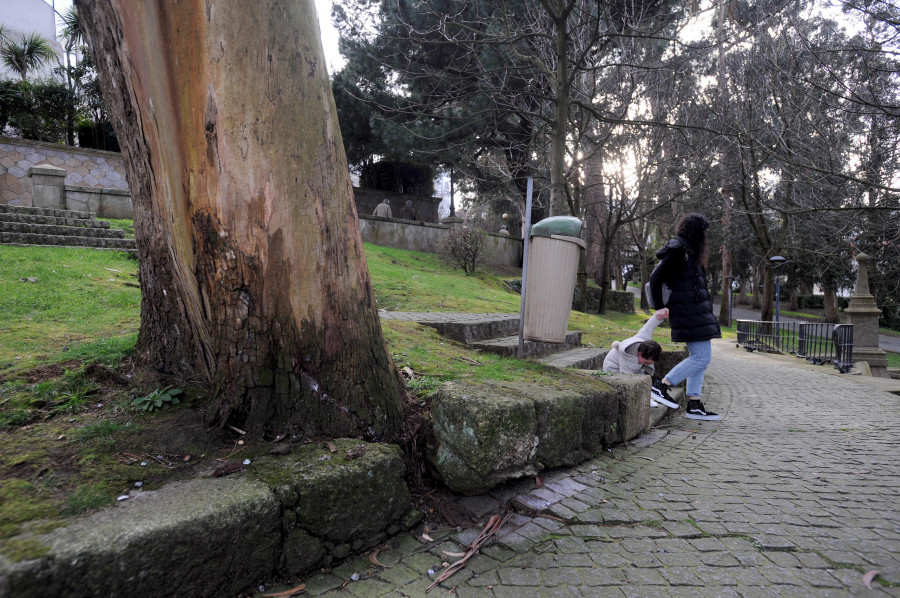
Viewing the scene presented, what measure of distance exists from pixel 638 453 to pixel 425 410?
1862 millimetres

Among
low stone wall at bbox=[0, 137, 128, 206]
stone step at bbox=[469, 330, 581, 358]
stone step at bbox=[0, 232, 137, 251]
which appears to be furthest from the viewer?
low stone wall at bbox=[0, 137, 128, 206]

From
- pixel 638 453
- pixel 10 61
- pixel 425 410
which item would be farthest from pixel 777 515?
pixel 10 61

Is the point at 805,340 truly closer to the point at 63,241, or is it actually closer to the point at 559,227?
the point at 559,227

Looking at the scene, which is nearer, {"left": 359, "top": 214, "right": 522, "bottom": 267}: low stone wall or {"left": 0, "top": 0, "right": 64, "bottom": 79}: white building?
{"left": 359, "top": 214, "right": 522, "bottom": 267}: low stone wall

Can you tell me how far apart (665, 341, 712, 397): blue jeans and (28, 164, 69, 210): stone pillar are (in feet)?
50.5

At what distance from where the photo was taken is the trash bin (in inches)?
169

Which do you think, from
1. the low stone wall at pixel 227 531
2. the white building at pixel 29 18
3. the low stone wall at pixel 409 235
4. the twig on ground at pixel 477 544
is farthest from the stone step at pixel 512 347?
the white building at pixel 29 18

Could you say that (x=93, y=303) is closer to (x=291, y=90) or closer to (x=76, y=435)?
(x=76, y=435)

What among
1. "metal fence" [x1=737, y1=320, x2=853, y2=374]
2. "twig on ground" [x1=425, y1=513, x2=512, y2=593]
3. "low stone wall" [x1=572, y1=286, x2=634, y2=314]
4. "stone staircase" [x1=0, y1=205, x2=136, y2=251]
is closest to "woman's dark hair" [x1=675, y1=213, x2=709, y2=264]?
"twig on ground" [x1=425, y1=513, x2=512, y2=593]

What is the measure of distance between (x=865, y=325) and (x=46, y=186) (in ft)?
69.0

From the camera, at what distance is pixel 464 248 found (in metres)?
15.8

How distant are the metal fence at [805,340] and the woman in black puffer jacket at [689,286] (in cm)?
811

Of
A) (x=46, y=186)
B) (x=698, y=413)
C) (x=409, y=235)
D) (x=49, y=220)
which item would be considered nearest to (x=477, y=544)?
(x=698, y=413)

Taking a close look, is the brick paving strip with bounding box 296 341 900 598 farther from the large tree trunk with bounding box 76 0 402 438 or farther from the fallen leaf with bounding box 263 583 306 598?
the large tree trunk with bounding box 76 0 402 438
